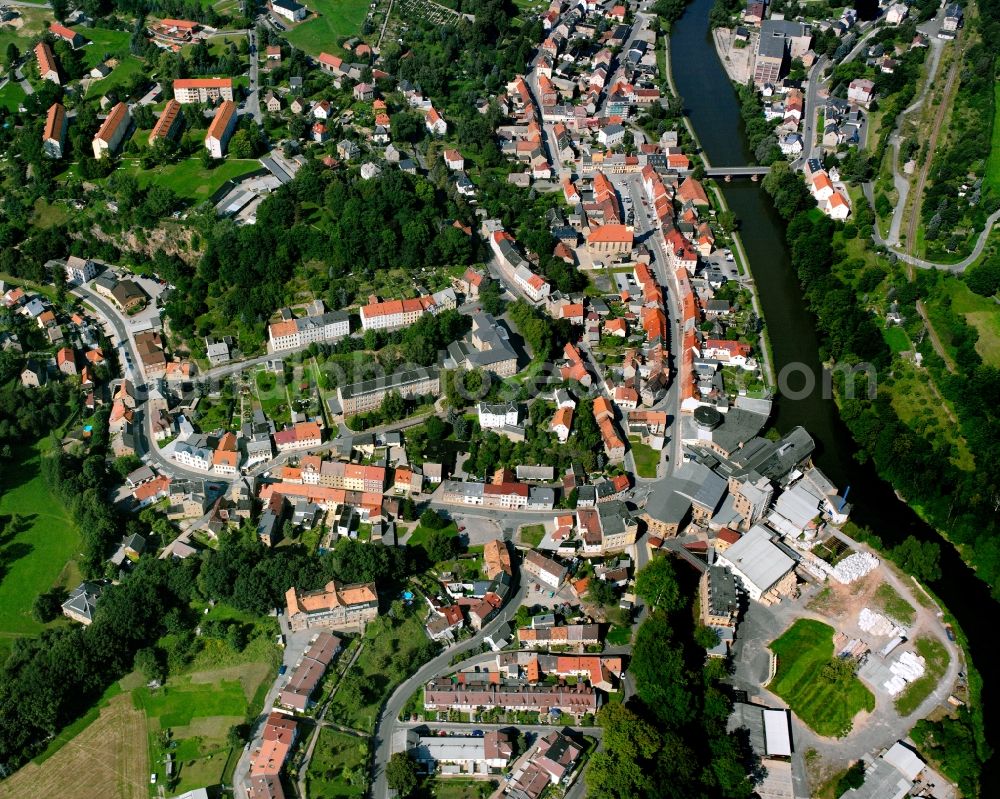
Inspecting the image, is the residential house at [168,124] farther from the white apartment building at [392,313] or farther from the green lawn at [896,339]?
the green lawn at [896,339]

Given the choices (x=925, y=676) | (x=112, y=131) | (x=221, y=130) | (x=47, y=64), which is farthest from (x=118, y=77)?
(x=925, y=676)

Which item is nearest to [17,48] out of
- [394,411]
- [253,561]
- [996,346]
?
[394,411]

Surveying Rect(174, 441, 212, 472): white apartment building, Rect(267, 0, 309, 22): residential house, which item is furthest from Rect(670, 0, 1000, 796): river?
Rect(267, 0, 309, 22): residential house

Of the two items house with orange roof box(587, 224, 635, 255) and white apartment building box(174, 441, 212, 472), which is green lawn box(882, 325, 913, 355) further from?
white apartment building box(174, 441, 212, 472)

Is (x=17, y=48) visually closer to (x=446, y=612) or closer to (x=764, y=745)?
(x=446, y=612)

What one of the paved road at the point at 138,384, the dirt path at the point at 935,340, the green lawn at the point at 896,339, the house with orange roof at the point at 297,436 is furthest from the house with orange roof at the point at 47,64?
the dirt path at the point at 935,340
